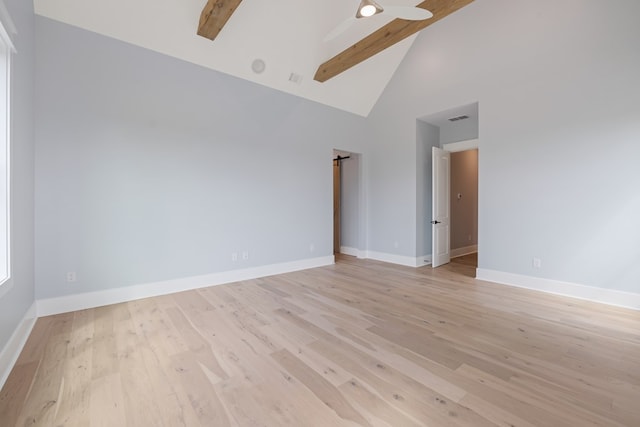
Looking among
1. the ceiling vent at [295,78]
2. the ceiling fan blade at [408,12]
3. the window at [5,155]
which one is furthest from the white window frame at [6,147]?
the ceiling vent at [295,78]

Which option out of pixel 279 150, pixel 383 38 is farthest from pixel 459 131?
pixel 279 150

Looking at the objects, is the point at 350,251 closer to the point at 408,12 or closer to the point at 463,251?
the point at 463,251

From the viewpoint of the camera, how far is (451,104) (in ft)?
14.8

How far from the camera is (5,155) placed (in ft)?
6.65

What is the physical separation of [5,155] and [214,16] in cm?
241

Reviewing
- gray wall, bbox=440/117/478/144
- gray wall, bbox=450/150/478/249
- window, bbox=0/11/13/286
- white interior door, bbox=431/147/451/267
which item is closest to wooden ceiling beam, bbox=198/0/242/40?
window, bbox=0/11/13/286

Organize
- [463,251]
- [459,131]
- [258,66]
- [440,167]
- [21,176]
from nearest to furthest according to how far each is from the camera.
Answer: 1. [21,176]
2. [258,66]
3. [440,167]
4. [459,131]
5. [463,251]

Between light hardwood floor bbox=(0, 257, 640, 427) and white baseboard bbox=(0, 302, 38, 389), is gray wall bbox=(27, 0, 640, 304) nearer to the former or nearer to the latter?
white baseboard bbox=(0, 302, 38, 389)

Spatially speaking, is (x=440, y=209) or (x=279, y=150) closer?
(x=279, y=150)

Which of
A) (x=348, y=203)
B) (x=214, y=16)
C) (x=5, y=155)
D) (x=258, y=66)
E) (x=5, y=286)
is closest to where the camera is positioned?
(x=5, y=286)

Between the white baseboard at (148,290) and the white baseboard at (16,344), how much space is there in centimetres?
20

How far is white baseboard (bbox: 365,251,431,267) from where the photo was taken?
5.15 m

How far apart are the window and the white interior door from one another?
5279 millimetres

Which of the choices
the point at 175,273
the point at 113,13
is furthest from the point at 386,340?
the point at 113,13
